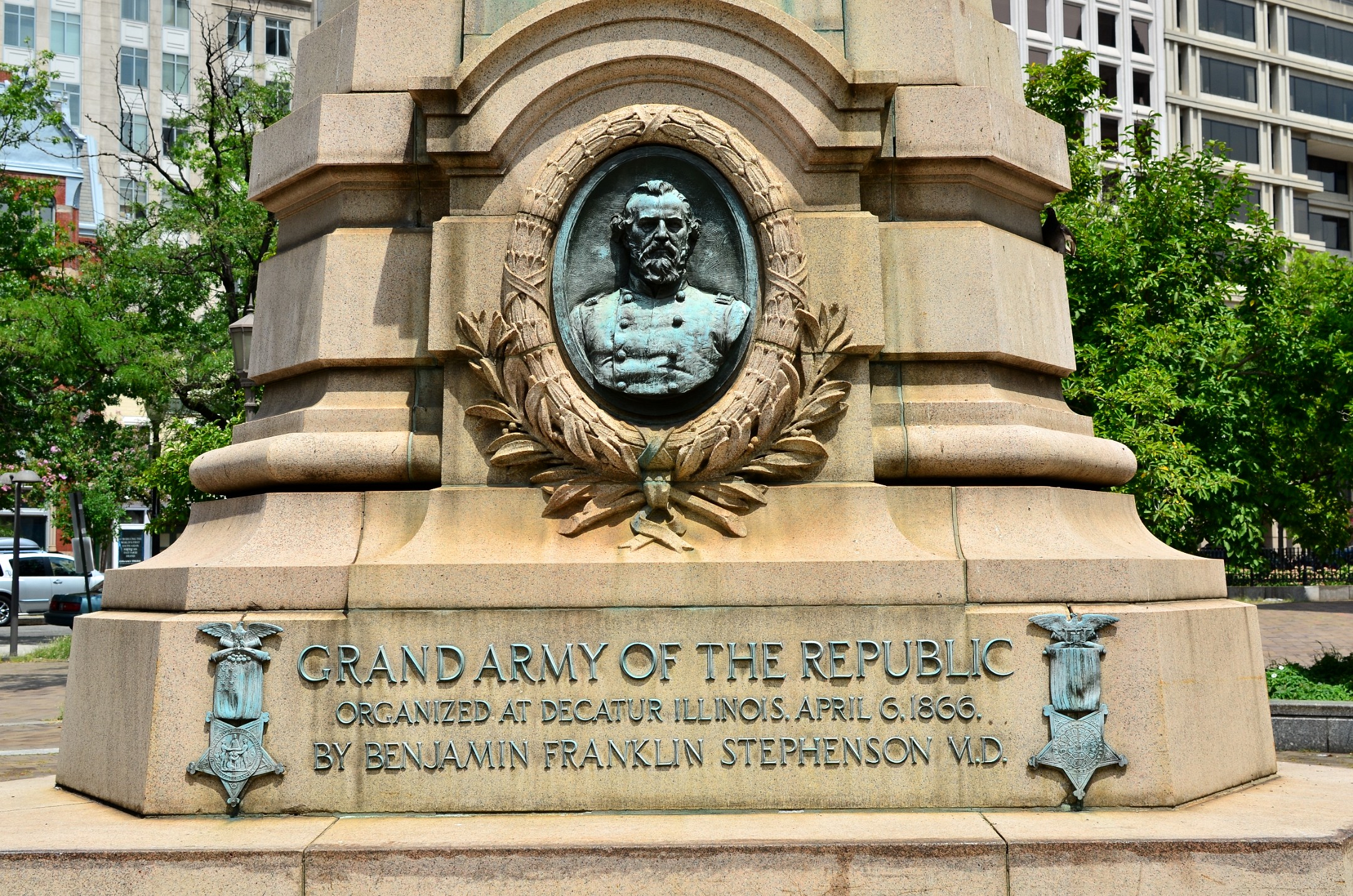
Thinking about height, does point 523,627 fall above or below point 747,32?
below

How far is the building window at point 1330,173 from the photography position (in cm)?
7444

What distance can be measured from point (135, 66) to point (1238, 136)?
2094 inches

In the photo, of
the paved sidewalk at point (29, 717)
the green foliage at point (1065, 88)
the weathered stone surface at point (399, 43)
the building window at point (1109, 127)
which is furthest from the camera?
the building window at point (1109, 127)

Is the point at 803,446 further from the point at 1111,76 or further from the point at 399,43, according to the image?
the point at 1111,76

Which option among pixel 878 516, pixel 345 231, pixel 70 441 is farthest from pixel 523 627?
pixel 70 441

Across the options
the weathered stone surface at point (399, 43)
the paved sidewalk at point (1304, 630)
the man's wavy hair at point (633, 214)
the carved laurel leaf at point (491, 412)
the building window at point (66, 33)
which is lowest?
the paved sidewalk at point (1304, 630)

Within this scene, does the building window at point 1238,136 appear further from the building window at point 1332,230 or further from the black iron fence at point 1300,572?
the black iron fence at point 1300,572

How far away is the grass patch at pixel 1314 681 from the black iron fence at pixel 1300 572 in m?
28.8

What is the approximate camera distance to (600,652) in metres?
6.67

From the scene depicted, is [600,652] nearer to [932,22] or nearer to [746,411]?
[746,411]

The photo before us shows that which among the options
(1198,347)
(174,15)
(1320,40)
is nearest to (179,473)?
(1198,347)

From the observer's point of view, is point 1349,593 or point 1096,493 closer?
point 1096,493

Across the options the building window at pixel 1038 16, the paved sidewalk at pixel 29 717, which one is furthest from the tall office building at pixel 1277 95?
the paved sidewalk at pixel 29 717

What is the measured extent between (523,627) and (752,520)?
131 centimetres
